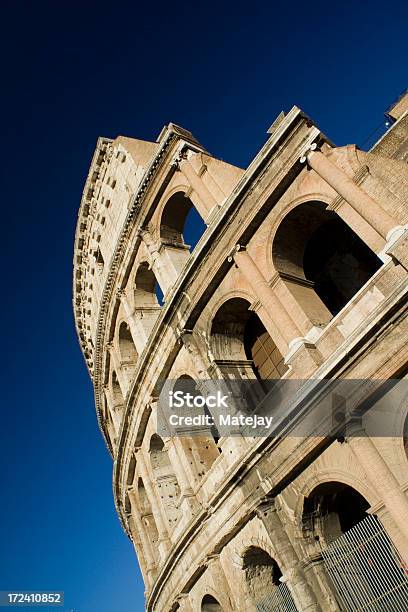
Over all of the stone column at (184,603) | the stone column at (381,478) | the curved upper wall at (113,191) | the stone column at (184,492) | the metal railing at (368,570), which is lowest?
the metal railing at (368,570)

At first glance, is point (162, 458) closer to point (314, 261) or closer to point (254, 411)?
point (254, 411)

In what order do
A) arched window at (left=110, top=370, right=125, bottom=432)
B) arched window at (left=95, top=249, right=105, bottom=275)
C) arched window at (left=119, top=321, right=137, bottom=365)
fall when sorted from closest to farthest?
arched window at (left=119, top=321, right=137, bottom=365), arched window at (left=110, top=370, right=125, bottom=432), arched window at (left=95, top=249, right=105, bottom=275)

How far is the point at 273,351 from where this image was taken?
33.4 ft

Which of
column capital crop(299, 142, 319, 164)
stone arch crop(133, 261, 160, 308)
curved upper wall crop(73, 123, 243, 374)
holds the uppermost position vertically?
curved upper wall crop(73, 123, 243, 374)

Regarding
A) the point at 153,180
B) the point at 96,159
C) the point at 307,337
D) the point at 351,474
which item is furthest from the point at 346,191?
the point at 96,159

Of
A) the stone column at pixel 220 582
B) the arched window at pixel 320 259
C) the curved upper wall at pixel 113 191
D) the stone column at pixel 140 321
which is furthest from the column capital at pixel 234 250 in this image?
the stone column at pixel 220 582

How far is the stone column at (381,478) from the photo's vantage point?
581 cm

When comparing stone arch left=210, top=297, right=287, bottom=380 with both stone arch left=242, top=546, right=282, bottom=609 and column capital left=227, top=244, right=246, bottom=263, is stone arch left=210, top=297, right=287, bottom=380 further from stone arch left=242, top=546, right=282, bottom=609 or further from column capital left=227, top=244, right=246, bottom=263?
stone arch left=242, top=546, right=282, bottom=609

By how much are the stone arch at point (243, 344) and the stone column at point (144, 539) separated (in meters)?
7.12

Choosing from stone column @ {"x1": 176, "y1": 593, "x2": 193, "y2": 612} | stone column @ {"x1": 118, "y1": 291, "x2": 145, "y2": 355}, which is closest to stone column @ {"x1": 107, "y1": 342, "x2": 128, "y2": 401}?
stone column @ {"x1": 118, "y1": 291, "x2": 145, "y2": 355}

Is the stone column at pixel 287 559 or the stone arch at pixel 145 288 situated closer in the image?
the stone column at pixel 287 559

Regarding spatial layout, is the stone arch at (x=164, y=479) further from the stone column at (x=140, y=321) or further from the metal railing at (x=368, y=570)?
the metal railing at (x=368, y=570)

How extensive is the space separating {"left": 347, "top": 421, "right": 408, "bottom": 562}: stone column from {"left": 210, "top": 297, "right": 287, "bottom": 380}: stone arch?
129 inches

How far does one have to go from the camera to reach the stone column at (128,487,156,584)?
1311 cm
